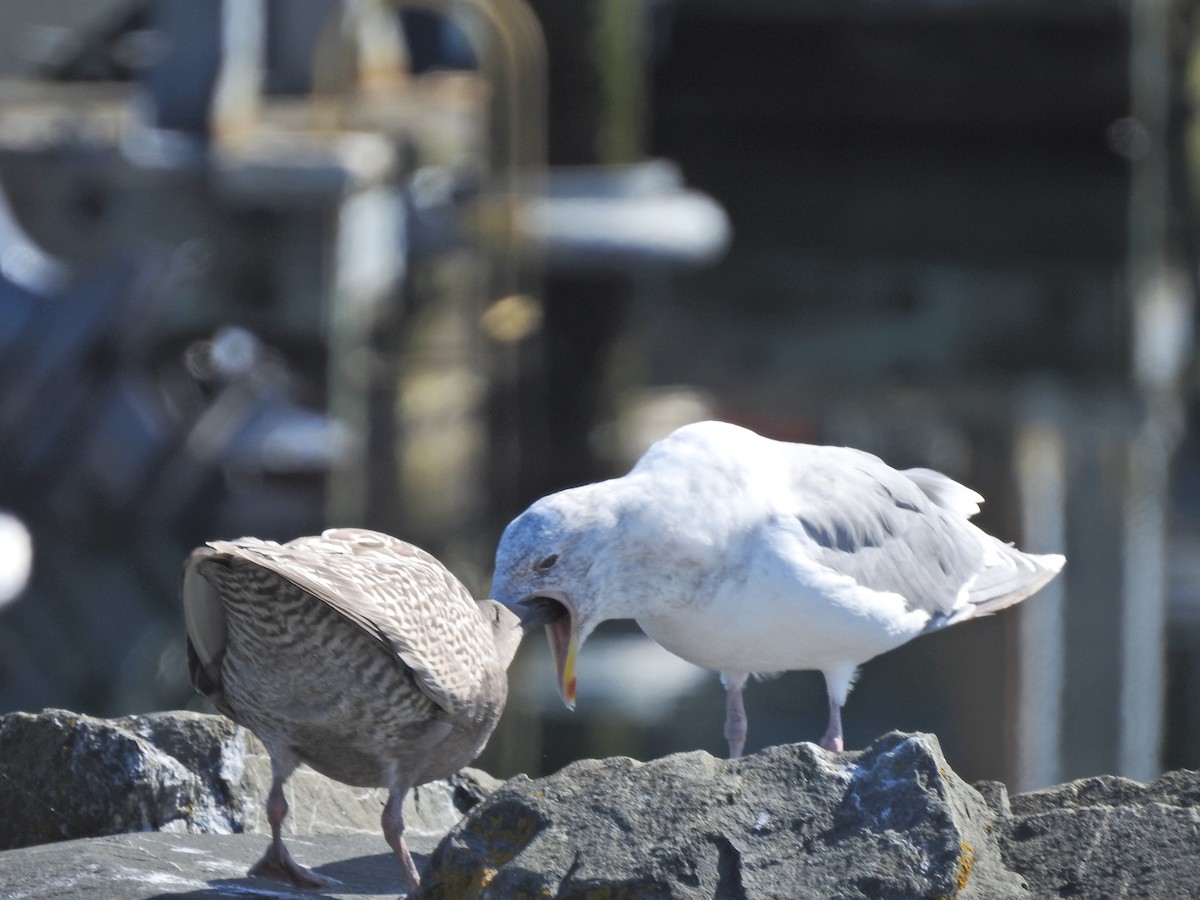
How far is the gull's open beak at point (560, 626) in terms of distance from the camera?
4.57m

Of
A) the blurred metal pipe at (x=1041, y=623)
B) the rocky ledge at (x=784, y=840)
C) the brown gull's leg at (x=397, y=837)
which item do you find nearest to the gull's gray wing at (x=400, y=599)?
the brown gull's leg at (x=397, y=837)

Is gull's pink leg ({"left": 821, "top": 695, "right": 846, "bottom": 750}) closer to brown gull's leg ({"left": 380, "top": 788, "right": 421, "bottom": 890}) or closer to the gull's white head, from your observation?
the gull's white head

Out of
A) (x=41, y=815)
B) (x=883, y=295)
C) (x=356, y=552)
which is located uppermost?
(x=356, y=552)

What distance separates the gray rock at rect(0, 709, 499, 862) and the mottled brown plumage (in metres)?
0.49

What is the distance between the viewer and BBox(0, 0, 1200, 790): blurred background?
1020cm

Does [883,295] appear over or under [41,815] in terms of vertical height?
under

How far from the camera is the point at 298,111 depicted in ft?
46.6

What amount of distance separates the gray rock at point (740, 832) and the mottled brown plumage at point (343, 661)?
0.40m

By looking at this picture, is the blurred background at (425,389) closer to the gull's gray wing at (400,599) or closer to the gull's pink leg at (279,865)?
the gull's gray wing at (400,599)

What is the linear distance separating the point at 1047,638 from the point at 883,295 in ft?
44.2

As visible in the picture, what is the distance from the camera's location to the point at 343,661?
Answer: 3822 millimetres

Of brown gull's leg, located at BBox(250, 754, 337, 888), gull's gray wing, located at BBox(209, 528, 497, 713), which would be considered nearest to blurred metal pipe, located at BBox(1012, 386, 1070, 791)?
gull's gray wing, located at BBox(209, 528, 497, 713)

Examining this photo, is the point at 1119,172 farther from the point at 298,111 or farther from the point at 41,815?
the point at 41,815

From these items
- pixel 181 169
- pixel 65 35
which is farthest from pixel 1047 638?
pixel 65 35
